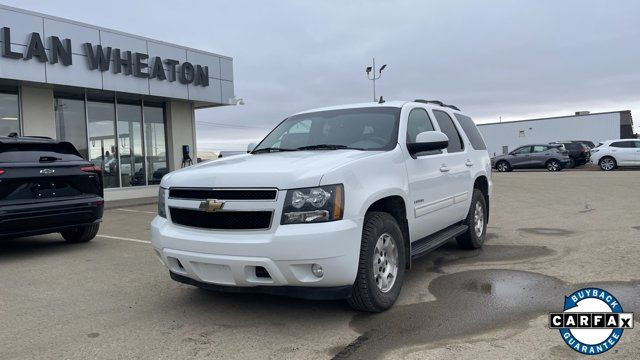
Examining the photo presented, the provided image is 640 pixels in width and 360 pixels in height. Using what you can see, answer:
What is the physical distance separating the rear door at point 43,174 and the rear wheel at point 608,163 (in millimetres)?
24257

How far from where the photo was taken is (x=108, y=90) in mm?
14492

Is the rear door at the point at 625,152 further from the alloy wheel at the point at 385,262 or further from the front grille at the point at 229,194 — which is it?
the front grille at the point at 229,194

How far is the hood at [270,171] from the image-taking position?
3.67 m

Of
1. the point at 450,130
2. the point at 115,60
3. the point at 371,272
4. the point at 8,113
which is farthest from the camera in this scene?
the point at 115,60

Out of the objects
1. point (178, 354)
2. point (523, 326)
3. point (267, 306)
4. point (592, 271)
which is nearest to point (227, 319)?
point (267, 306)

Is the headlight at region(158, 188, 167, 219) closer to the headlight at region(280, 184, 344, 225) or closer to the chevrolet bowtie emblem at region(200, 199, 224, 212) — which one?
the chevrolet bowtie emblem at region(200, 199, 224, 212)

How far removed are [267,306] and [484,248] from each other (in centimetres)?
356

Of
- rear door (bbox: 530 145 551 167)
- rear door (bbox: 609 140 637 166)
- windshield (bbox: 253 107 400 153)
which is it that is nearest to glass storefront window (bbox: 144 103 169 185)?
windshield (bbox: 253 107 400 153)

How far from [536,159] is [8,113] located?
77.7 ft

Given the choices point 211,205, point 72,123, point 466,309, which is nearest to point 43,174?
point 211,205

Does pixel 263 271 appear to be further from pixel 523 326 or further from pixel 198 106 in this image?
pixel 198 106

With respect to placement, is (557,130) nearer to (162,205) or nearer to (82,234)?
(82,234)

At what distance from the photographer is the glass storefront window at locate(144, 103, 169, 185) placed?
1709 centimetres

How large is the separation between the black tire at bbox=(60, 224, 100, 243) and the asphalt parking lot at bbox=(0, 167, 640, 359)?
1.63 feet
